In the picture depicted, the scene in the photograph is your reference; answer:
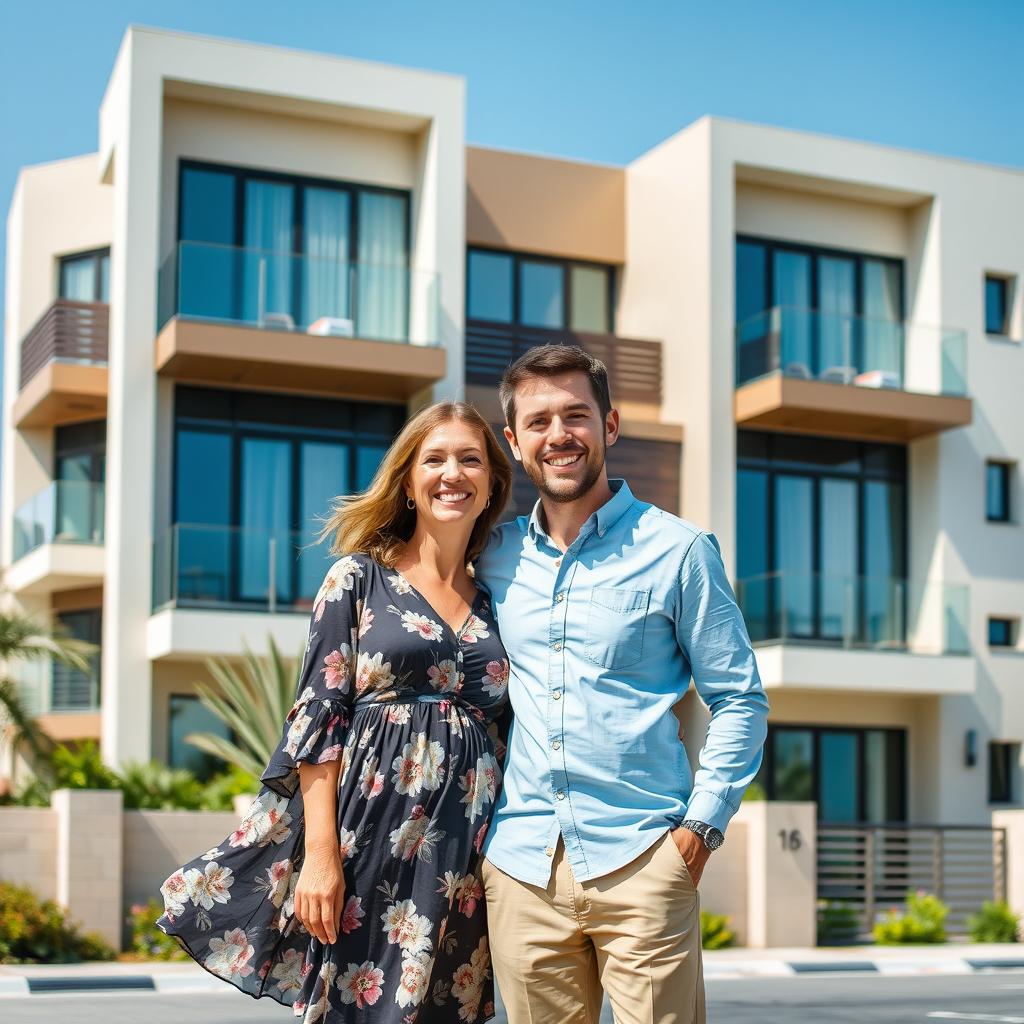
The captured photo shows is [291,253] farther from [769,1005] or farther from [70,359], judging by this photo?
[769,1005]

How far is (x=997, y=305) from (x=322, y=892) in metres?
23.0

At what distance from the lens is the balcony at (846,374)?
73.0 ft

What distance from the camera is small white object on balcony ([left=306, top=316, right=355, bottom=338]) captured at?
20266 millimetres

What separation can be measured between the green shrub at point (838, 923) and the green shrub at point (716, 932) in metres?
1.58

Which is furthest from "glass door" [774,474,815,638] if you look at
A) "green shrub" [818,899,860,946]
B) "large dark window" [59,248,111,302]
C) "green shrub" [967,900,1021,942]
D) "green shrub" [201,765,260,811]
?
"large dark window" [59,248,111,302]

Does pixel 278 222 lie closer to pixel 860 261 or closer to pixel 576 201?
pixel 576 201

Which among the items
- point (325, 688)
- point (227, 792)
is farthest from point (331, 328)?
point (325, 688)

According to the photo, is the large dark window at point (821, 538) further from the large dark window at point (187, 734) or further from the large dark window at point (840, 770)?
the large dark window at point (187, 734)

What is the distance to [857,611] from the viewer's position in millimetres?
22281

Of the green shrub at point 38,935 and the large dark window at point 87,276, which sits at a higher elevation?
the large dark window at point 87,276

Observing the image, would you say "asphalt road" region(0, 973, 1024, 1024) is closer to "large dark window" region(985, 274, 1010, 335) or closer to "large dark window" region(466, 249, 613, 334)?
"large dark window" region(466, 249, 613, 334)

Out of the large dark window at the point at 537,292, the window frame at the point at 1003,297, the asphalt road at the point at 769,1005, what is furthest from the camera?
the window frame at the point at 1003,297

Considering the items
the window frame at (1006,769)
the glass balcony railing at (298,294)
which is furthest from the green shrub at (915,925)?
the glass balcony railing at (298,294)

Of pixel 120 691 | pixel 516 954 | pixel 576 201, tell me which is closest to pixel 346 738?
pixel 516 954
